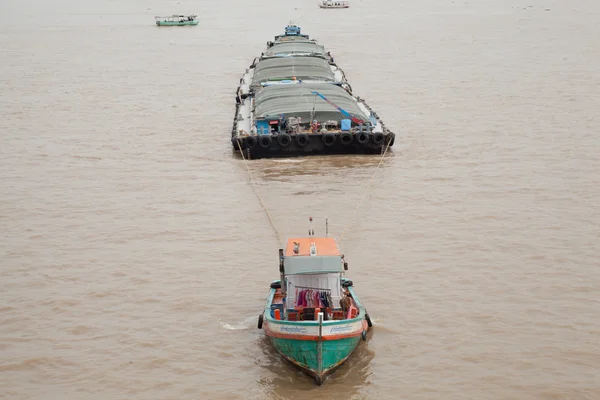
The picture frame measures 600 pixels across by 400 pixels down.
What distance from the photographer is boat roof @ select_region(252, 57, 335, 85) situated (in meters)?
42.1

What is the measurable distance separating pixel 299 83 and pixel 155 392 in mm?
25045

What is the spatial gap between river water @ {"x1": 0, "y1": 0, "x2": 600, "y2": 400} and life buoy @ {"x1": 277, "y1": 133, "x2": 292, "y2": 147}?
664 millimetres

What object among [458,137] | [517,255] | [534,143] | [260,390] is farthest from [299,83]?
[260,390]

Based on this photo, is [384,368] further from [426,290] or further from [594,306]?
[594,306]

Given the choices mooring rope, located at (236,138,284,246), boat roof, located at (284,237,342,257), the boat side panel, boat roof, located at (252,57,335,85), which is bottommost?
the boat side panel

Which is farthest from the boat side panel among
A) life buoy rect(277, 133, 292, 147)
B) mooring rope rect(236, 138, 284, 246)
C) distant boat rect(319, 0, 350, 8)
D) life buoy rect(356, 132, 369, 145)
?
distant boat rect(319, 0, 350, 8)

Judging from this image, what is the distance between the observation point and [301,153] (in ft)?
103

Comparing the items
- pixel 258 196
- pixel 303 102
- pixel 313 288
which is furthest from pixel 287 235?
pixel 303 102

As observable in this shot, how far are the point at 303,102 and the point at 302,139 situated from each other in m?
3.54

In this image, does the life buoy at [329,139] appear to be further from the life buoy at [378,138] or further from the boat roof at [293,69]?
the boat roof at [293,69]

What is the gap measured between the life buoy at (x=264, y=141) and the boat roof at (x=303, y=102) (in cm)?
166

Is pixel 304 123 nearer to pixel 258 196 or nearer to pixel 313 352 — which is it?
pixel 258 196

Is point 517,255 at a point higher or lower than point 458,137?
lower

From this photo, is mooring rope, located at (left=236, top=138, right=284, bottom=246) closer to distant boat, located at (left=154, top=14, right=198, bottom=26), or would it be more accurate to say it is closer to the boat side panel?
the boat side panel
